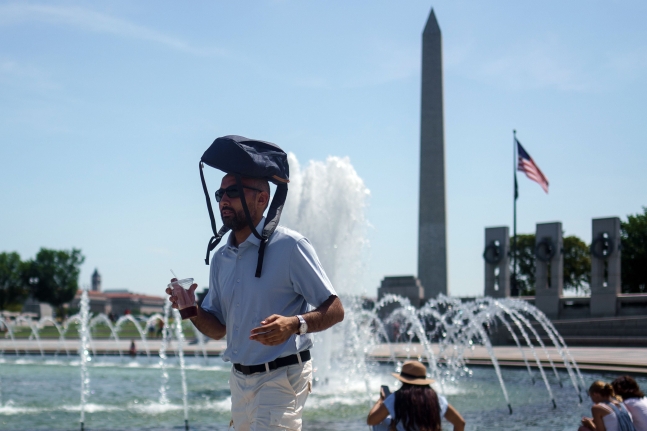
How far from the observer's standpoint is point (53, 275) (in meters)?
94.6

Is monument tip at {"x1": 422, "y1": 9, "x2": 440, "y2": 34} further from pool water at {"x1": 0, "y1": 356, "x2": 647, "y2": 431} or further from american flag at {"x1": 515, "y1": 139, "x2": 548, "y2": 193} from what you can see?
pool water at {"x1": 0, "y1": 356, "x2": 647, "y2": 431}

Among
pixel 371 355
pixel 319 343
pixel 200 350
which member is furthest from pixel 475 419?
pixel 200 350

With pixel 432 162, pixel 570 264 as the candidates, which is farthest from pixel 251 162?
pixel 570 264

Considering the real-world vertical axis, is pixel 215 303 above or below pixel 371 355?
above

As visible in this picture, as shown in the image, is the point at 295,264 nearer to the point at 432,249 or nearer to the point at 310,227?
the point at 310,227

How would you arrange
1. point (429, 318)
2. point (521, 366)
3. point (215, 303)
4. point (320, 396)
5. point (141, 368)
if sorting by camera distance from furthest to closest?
1. point (429, 318)
2. point (141, 368)
3. point (521, 366)
4. point (320, 396)
5. point (215, 303)

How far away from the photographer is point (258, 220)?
10.7ft

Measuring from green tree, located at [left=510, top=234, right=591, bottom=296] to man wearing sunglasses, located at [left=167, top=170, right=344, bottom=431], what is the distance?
6066 cm

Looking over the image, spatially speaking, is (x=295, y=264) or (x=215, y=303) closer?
(x=295, y=264)

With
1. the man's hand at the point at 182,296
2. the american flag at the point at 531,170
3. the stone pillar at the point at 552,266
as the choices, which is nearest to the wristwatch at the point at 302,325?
the man's hand at the point at 182,296

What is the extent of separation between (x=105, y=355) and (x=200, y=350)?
10.1ft

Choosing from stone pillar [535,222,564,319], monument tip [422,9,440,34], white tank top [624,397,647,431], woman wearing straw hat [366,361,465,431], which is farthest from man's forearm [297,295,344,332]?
stone pillar [535,222,564,319]

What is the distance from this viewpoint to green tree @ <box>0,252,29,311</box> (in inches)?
3625

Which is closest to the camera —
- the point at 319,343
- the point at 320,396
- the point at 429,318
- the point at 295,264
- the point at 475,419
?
the point at 295,264
